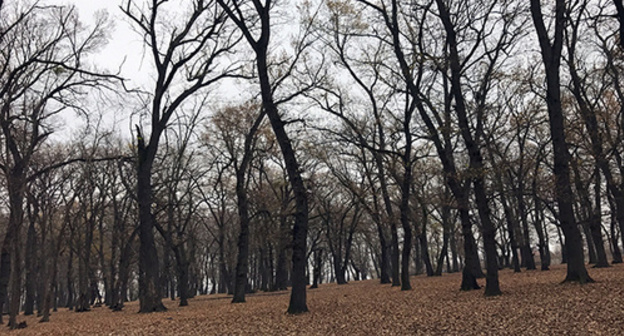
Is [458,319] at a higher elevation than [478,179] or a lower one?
lower

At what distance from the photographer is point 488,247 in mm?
13930

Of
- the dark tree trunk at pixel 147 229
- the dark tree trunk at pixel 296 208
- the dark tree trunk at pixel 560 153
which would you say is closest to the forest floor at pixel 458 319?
the dark tree trunk at pixel 296 208

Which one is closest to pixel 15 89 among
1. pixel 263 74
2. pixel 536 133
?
pixel 263 74

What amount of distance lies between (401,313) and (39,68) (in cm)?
1753

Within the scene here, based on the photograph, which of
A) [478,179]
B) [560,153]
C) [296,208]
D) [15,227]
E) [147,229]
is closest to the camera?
[296,208]

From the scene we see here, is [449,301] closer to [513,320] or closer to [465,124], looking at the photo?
[513,320]

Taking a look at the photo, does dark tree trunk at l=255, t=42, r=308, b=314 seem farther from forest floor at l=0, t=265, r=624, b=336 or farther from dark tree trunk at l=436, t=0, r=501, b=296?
dark tree trunk at l=436, t=0, r=501, b=296

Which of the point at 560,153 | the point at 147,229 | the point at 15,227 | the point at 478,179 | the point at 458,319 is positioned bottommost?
the point at 458,319

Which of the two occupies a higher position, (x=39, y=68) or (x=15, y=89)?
(x=39, y=68)

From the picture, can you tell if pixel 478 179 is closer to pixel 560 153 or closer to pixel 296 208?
pixel 560 153

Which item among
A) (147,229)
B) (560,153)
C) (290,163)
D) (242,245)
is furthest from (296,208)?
(242,245)

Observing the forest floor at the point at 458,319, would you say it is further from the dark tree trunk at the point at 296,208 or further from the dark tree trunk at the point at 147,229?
the dark tree trunk at the point at 147,229

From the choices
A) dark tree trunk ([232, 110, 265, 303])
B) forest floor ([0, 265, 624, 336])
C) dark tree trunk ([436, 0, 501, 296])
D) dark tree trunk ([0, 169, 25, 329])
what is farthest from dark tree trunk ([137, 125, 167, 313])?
dark tree trunk ([436, 0, 501, 296])

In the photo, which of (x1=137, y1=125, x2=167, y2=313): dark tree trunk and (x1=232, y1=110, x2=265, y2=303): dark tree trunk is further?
(x1=232, y1=110, x2=265, y2=303): dark tree trunk
